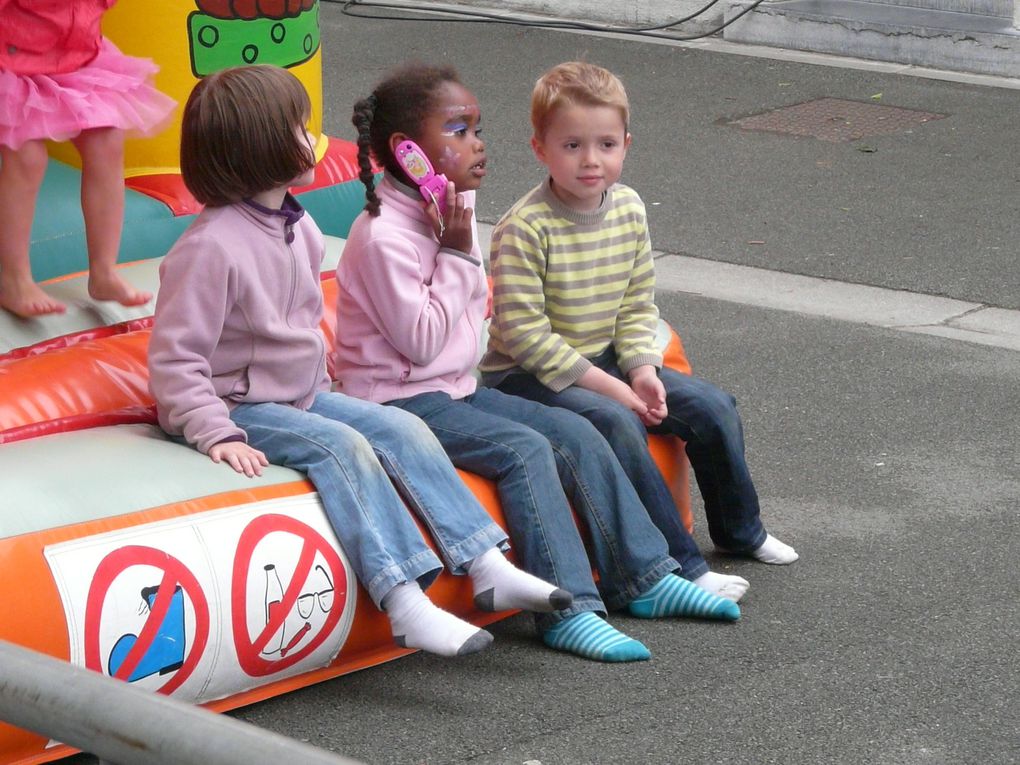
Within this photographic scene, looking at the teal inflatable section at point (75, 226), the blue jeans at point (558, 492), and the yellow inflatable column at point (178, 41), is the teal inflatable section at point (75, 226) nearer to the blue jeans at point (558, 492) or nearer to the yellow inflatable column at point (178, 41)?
the yellow inflatable column at point (178, 41)

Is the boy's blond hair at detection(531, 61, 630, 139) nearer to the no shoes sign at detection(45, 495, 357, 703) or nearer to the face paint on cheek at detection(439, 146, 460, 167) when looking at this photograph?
the face paint on cheek at detection(439, 146, 460, 167)

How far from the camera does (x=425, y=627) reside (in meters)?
3.24

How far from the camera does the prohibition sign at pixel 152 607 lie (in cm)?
294

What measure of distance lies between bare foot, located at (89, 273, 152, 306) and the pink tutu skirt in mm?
364

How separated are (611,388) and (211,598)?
1.19m

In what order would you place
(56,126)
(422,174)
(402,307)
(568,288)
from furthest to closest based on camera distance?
(56,126) → (568,288) → (422,174) → (402,307)

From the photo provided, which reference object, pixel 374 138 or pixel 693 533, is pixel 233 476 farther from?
pixel 693 533

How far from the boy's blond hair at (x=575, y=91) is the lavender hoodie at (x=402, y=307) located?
29 cm

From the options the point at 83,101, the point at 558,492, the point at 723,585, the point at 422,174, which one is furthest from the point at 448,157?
the point at 723,585

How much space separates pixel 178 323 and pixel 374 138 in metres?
0.72

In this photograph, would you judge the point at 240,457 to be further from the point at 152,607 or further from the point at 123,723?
the point at 123,723

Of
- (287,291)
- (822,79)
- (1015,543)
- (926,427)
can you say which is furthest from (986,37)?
(287,291)

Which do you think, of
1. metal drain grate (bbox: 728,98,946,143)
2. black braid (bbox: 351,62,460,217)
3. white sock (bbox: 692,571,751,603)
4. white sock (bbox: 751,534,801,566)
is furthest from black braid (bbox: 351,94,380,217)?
metal drain grate (bbox: 728,98,946,143)

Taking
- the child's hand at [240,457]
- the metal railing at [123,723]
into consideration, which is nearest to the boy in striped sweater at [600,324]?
the child's hand at [240,457]
